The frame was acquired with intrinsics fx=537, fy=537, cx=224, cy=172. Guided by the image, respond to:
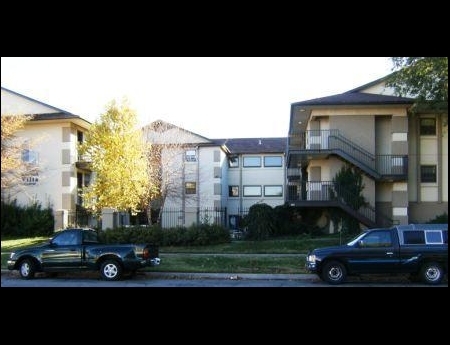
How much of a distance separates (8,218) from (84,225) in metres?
12.2

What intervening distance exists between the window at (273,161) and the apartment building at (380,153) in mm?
17658

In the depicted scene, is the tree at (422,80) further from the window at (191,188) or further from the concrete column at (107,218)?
the window at (191,188)

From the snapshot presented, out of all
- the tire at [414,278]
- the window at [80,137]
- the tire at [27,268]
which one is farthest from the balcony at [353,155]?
the tire at [27,268]

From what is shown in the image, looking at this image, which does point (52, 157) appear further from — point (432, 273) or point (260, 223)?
point (432, 273)

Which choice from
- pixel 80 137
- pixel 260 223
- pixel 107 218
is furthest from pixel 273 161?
pixel 107 218

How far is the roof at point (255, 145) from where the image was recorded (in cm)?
5022

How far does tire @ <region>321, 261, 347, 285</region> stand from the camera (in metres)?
16.2

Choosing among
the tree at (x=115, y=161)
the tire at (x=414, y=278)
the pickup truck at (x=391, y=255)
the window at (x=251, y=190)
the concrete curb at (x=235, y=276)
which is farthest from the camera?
the window at (x=251, y=190)

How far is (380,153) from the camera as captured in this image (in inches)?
1236

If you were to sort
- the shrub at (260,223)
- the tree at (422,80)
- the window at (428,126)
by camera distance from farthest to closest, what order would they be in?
the window at (428,126) → the shrub at (260,223) → the tree at (422,80)

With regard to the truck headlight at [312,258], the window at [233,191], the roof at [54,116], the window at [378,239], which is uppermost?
the roof at [54,116]

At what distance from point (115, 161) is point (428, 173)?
18.3 m
